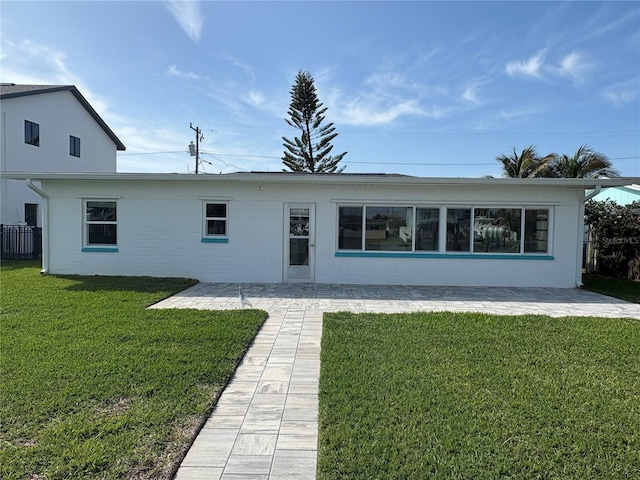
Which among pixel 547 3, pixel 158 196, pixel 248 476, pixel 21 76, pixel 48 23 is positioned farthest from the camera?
pixel 21 76

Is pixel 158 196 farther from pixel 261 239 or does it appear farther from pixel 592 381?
pixel 592 381

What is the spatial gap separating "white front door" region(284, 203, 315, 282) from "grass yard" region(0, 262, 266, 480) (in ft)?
11.5

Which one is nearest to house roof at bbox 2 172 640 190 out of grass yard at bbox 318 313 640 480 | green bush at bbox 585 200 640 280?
green bush at bbox 585 200 640 280

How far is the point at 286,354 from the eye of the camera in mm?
4574

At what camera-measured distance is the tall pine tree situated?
87.3 ft

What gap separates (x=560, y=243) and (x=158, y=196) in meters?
10.3

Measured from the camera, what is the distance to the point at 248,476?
232 centimetres

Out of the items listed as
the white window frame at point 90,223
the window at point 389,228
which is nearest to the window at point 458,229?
the window at point 389,228

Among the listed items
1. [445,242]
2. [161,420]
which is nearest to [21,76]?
[445,242]

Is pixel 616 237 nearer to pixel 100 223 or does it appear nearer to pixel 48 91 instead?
pixel 100 223

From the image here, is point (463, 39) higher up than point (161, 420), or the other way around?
point (463, 39)

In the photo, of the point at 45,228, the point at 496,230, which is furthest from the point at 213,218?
the point at 496,230

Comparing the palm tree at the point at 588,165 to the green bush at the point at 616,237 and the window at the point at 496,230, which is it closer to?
the green bush at the point at 616,237

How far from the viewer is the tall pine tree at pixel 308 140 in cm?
2661
